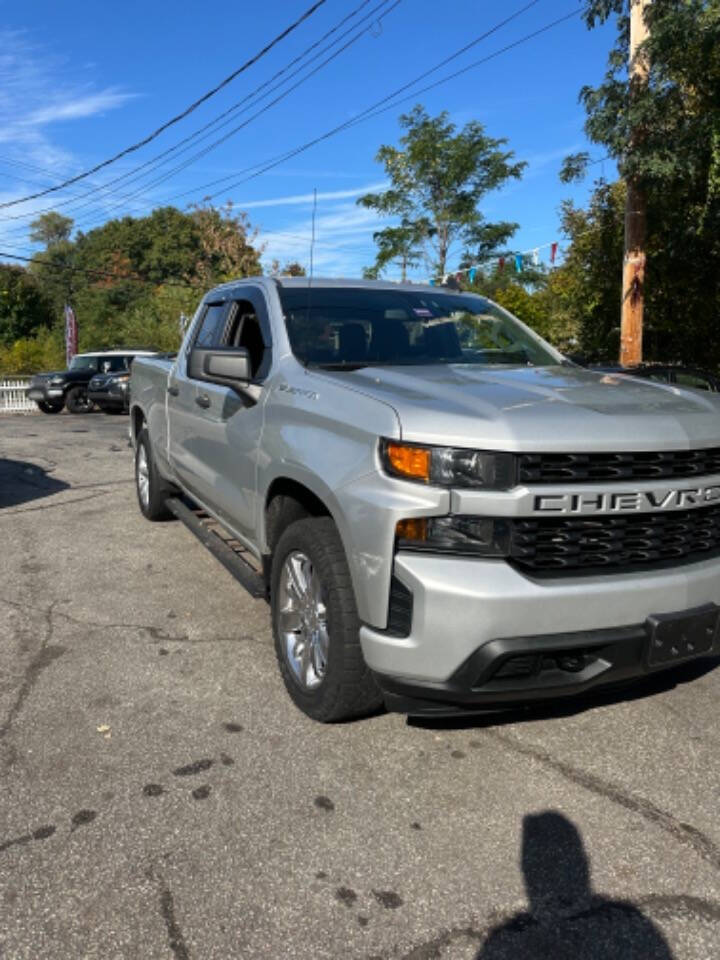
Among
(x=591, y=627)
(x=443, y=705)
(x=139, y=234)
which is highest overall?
(x=139, y=234)

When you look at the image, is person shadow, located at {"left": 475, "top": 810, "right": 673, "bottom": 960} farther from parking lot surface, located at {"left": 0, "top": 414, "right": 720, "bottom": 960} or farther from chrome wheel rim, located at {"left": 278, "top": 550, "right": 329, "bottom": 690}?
chrome wheel rim, located at {"left": 278, "top": 550, "right": 329, "bottom": 690}

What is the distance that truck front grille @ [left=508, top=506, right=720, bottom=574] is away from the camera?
8.18 feet

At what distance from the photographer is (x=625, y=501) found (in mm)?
2564

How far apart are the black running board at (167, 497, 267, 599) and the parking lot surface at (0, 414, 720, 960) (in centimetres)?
41

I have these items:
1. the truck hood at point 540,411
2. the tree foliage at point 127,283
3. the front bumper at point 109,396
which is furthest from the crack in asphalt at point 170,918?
the tree foliage at point 127,283

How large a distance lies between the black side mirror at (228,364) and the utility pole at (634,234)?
722 cm

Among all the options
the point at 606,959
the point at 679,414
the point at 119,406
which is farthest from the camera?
the point at 119,406

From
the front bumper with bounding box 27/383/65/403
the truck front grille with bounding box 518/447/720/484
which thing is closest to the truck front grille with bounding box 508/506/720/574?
the truck front grille with bounding box 518/447/720/484

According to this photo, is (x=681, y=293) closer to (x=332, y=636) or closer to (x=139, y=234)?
(x=332, y=636)

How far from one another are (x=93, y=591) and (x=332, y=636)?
268 cm

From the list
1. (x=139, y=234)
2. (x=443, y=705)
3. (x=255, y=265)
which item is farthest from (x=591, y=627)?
(x=139, y=234)

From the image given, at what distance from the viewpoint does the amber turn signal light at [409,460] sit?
2.51 meters

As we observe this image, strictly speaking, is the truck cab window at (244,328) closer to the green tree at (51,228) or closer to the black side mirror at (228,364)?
the black side mirror at (228,364)

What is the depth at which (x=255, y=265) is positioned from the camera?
123 feet
